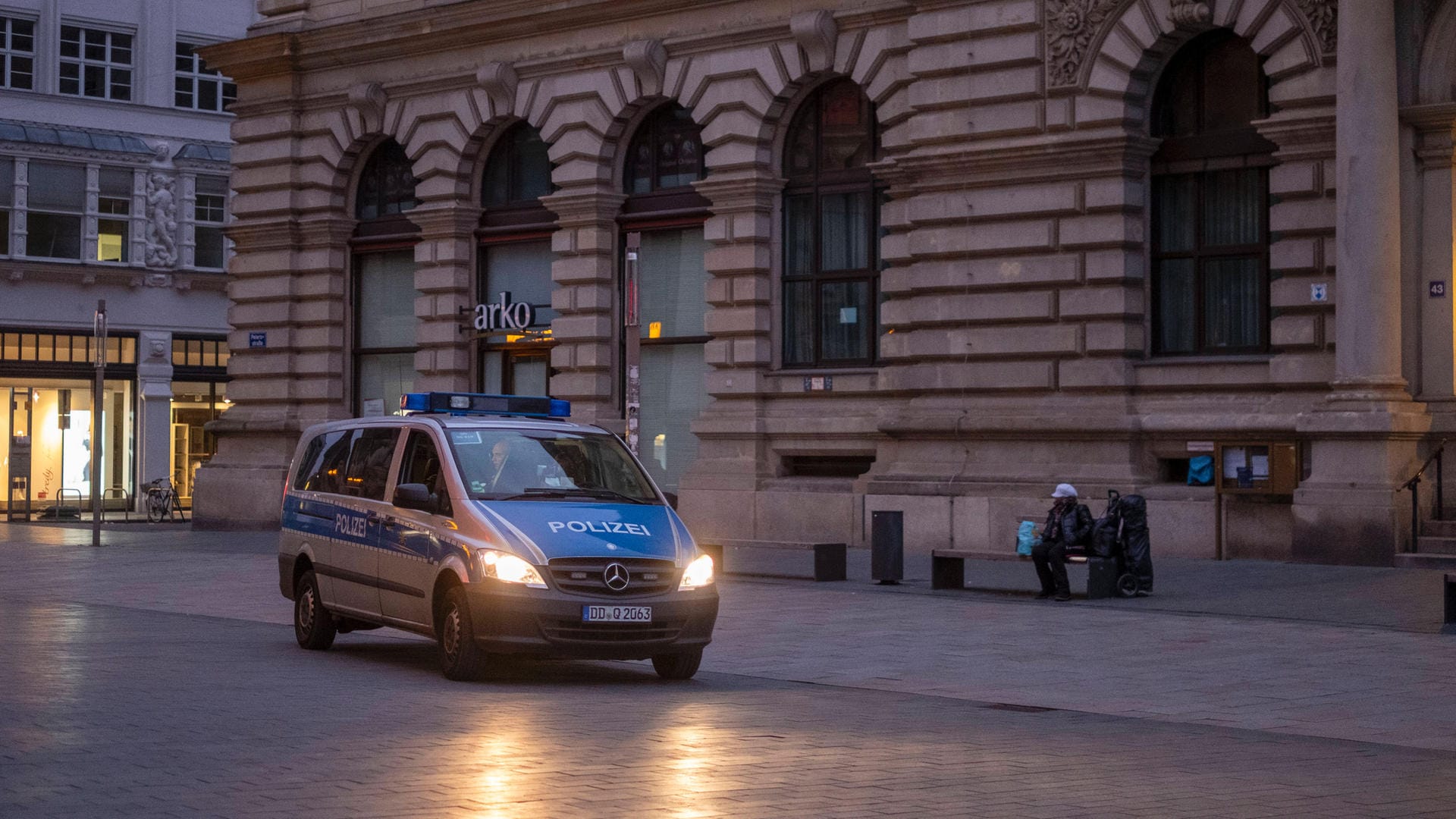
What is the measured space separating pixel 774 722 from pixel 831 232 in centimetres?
1905

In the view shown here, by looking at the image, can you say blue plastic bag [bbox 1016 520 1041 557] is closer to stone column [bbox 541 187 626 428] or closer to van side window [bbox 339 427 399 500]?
van side window [bbox 339 427 399 500]

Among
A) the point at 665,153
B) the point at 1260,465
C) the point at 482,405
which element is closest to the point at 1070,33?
the point at 1260,465

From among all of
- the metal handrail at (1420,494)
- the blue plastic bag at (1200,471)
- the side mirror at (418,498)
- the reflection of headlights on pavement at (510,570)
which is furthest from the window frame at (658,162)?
the reflection of headlights on pavement at (510,570)

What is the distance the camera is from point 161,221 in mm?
50312

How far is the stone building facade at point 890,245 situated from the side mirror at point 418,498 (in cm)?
1251

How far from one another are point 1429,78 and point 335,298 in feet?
69.3

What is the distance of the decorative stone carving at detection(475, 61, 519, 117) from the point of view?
112ft

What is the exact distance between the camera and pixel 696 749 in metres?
10.7

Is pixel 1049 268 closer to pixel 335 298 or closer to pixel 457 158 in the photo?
pixel 457 158

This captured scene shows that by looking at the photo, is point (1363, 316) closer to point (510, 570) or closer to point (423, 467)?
point (423, 467)

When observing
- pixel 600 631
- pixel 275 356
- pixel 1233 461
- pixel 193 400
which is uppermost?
pixel 275 356

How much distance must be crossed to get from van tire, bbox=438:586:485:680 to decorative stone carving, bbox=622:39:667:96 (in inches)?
753

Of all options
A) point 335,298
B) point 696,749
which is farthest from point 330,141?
point 696,749

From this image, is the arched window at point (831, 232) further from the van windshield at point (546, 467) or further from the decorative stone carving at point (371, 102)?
the van windshield at point (546, 467)
